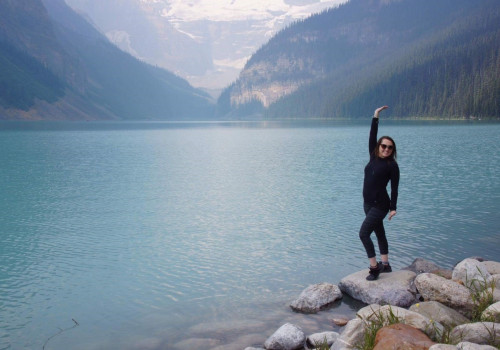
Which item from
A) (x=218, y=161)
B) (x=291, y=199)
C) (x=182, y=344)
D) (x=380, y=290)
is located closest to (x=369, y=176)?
(x=380, y=290)

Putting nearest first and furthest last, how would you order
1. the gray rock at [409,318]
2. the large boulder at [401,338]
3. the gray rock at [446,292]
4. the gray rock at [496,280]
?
the large boulder at [401,338] → the gray rock at [409,318] → the gray rock at [446,292] → the gray rock at [496,280]

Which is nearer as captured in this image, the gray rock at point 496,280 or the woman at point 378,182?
the woman at point 378,182

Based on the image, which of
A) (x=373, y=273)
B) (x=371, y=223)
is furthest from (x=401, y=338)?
(x=373, y=273)

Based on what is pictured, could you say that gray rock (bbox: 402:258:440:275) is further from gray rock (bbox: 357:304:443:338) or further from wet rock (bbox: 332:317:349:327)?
gray rock (bbox: 357:304:443:338)

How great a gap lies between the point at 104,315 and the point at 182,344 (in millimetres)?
2715

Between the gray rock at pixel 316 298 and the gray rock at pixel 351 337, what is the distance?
2.87 m

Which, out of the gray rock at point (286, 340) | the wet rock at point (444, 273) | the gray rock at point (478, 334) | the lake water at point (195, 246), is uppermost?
the gray rock at point (478, 334)

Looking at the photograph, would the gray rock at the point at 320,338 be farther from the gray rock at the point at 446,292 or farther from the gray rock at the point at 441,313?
the gray rock at the point at 446,292

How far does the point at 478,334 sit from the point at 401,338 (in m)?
1.66

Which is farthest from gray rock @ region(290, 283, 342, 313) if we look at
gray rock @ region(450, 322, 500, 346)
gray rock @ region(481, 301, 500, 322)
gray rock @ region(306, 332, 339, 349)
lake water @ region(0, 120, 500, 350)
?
gray rock @ region(450, 322, 500, 346)

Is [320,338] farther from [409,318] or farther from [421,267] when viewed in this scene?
[421,267]

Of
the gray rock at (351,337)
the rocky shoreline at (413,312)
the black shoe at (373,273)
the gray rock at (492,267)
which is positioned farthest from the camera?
the gray rock at (492,267)

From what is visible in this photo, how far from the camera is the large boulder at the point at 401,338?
23.8ft

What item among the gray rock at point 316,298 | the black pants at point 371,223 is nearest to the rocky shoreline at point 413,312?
the gray rock at point 316,298
